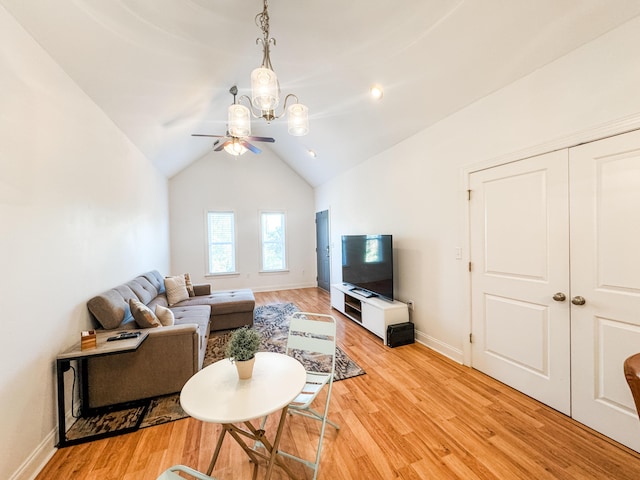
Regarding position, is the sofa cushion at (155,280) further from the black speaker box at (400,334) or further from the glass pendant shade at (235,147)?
the black speaker box at (400,334)

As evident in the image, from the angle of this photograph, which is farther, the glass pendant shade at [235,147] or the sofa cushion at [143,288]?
the glass pendant shade at [235,147]

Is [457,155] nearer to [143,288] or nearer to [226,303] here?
[226,303]

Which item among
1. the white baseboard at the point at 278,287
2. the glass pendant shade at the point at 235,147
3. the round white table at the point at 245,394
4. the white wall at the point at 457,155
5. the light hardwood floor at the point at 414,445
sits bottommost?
the light hardwood floor at the point at 414,445

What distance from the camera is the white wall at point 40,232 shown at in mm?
1456

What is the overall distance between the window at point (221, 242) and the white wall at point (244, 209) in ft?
0.44

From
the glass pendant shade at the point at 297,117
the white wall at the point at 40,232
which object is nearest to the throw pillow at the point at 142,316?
the white wall at the point at 40,232

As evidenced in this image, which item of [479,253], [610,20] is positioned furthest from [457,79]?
[479,253]

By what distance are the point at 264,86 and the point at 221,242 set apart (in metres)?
5.33

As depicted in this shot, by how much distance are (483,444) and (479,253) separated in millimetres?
1602

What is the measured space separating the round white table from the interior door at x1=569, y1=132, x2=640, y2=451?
6.82ft

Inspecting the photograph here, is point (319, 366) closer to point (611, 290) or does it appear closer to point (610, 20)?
point (611, 290)

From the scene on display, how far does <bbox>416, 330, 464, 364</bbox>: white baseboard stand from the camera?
2.81 m

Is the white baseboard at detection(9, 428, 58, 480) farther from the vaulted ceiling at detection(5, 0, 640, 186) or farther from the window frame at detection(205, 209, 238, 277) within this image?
the window frame at detection(205, 209, 238, 277)

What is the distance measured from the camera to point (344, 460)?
5.32ft
